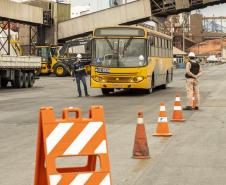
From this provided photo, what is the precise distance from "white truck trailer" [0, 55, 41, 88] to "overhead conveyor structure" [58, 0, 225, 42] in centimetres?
2262

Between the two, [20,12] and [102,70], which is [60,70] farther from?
[102,70]

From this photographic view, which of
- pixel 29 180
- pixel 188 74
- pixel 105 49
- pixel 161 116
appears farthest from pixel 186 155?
pixel 105 49

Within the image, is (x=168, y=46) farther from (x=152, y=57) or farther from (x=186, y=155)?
(x=186, y=155)

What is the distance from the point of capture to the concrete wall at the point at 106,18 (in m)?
62.8

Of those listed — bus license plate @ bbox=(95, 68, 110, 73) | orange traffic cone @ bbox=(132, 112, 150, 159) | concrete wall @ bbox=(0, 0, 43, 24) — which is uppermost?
concrete wall @ bbox=(0, 0, 43, 24)

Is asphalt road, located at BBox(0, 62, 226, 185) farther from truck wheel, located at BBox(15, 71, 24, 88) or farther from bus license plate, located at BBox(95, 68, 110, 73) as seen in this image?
truck wheel, located at BBox(15, 71, 24, 88)

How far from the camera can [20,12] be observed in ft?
179

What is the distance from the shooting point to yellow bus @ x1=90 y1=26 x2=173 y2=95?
1099 inches

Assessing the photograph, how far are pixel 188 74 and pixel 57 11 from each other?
5353 cm

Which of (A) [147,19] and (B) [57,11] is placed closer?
(A) [147,19]

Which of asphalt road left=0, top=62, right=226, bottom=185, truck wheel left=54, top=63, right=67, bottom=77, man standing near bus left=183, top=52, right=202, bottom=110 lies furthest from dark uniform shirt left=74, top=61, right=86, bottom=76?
truck wheel left=54, top=63, right=67, bottom=77

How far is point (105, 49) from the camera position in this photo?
28.4 m

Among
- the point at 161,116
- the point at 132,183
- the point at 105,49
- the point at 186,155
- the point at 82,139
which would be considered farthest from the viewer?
the point at 105,49

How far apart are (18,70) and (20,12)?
16.8 meters
